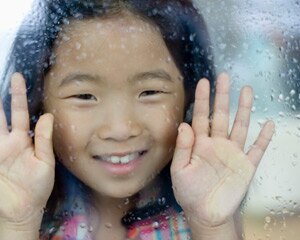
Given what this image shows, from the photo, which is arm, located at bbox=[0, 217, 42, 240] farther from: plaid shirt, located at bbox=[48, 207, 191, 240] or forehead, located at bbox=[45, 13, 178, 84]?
forehead, located at bbox=[45, 13, 178, 84]

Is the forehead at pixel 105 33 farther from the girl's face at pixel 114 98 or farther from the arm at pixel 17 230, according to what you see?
the arm at pixel 17 230

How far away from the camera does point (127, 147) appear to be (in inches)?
27.6

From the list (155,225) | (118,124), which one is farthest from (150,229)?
(118,124)

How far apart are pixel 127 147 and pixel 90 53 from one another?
0.09 metres

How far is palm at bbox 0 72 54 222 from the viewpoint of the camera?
27.1 inches

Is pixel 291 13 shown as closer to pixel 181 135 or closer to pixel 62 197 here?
pixel 181 135

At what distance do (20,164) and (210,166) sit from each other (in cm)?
17

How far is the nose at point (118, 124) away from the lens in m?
0.69

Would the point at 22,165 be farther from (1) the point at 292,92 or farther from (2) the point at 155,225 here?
(1) the point at 292,92

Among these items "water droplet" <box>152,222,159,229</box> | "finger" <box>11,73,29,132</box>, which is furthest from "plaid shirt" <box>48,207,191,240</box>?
"finger" <box>11,73,29,132</box>

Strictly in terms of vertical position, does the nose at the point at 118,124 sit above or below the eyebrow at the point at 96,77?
below

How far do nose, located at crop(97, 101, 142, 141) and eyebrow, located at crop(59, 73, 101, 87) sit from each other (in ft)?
0.10

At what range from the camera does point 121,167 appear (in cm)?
72

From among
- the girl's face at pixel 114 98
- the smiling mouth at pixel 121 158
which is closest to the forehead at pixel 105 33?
the girl's face at pixel 114 98
